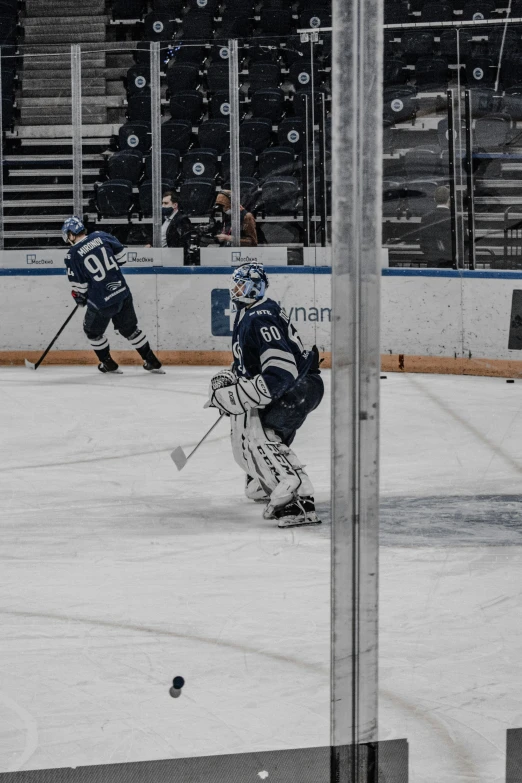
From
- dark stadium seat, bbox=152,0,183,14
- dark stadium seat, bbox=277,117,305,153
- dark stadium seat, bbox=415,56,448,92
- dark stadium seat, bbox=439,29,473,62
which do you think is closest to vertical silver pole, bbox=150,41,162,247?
dark stadium seat, bbox=277,117,305,153

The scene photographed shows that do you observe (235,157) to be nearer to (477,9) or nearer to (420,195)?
(420,195)

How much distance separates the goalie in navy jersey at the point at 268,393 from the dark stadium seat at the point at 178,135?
6129 millimetres

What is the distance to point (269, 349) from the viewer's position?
3.94 metres

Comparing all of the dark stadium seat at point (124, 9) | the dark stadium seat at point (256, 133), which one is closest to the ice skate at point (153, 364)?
the dark stadium seat at point (256, 133)

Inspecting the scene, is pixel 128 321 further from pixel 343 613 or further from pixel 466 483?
pixel 343 613

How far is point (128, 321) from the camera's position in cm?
827

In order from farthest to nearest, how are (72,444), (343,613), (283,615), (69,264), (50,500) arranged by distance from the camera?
(69,264), (72,444), (50,500), (283,615), (343,613)

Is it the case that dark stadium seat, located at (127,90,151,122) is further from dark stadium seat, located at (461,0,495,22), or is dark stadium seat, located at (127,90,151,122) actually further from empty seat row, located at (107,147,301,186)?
dark stadium seat, located at (461,0,495,22)

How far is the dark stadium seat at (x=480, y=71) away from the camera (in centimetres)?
975

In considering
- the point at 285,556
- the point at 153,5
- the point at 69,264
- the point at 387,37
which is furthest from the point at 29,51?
the point at 285,556

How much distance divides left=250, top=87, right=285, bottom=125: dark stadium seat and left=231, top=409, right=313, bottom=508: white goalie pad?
6477 mm

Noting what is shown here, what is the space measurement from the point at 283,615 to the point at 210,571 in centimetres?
49

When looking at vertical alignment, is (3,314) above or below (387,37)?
below

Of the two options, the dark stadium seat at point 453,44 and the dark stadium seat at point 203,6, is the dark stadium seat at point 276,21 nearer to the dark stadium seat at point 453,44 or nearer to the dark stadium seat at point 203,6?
the dark stadium seat at point 203,6
